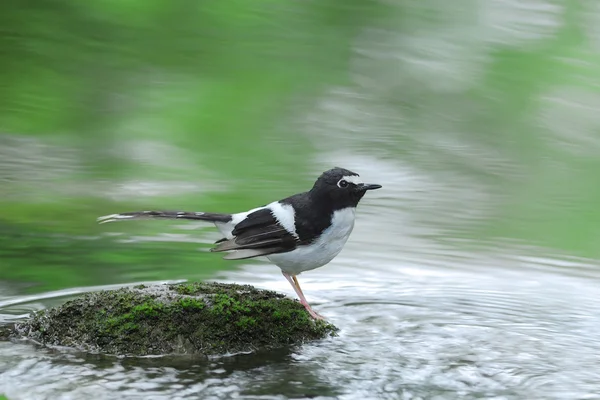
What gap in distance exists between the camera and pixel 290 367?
6027 millimetres

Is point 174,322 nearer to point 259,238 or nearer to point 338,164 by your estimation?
point 259,238

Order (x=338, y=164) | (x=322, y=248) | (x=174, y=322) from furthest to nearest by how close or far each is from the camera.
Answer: (x=338, y=164)
(x=322, y=248)
(x=174, y=322)

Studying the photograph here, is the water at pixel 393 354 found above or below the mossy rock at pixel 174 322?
below

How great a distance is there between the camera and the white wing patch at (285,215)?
646 cm

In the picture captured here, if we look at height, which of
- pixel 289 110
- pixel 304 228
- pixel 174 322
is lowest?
pixel 174 322

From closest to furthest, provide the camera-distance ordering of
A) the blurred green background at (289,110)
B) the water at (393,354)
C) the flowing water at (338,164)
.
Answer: the water at (393,354)
the flowing water at (338,164)
the blurred green background at (289,110)

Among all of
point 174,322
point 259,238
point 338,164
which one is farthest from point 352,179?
point 338,164

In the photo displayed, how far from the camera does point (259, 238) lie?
6.51 metres

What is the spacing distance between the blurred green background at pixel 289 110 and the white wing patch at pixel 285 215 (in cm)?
346

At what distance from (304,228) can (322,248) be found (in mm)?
178

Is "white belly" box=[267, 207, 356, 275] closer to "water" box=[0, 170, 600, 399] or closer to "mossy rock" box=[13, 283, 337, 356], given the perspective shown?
"mossy rock" box=[13, 283, 337, 356]

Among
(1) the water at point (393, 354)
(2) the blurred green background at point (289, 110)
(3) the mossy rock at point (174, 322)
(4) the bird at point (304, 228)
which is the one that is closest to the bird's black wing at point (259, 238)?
(4) the bird at point (304, 228)

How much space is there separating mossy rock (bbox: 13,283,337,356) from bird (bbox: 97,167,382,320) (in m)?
0.25

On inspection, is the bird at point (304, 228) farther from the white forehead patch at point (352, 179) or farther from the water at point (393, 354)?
the water at point (393, 354)
